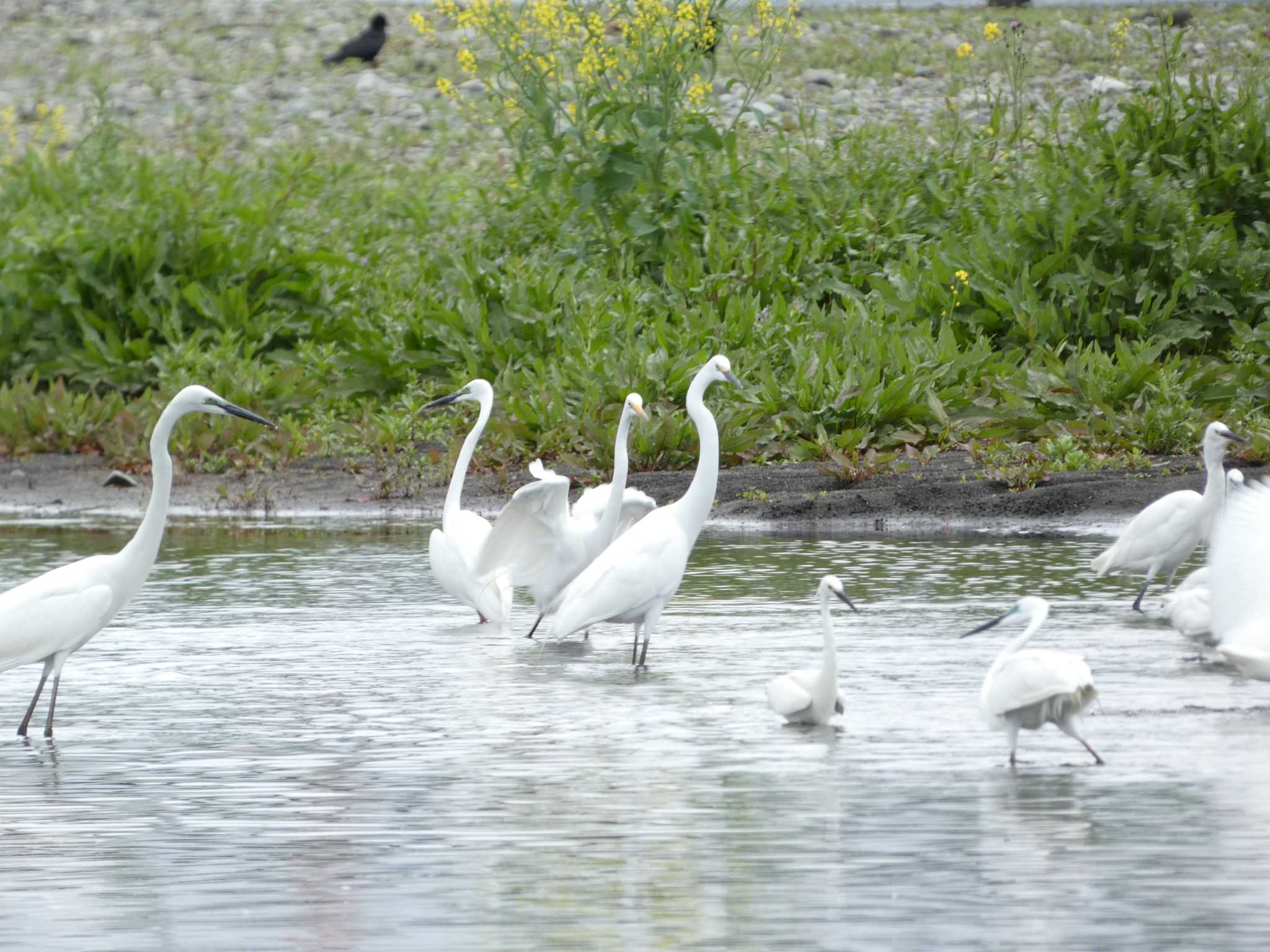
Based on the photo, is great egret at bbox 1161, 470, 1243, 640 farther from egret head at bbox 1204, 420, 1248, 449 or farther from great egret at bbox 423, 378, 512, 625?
great egret at bbox 423, 378, 512, 625

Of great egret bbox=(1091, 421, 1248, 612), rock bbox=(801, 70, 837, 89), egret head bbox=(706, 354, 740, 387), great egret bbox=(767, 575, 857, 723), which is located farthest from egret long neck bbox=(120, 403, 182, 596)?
rock bbox=(801, 70, 837, 89)

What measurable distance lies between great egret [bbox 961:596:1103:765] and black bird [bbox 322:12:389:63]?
29639mm

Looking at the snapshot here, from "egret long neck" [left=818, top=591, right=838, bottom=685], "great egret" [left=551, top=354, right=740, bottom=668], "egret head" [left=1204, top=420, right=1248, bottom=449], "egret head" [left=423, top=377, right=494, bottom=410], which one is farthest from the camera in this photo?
"egret head" [left=423, top=377, right=494, bottom=410]

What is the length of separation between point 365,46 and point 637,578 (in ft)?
90.0

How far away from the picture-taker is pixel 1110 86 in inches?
1093

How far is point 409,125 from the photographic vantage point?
3192cm

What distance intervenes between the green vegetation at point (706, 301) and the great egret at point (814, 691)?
6.76 metres

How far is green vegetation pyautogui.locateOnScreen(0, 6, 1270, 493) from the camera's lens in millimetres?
15227

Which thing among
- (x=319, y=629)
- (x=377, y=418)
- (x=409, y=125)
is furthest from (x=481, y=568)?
(x=409, y=125)

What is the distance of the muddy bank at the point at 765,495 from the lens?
1377 centimetres

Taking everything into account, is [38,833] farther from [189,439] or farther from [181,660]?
[189,439]

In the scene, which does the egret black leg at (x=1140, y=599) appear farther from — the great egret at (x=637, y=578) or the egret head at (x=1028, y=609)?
the egret head at (x=1028, y=609)

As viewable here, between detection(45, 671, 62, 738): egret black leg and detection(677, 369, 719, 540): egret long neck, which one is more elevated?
detection(677, 369, 719, 540): egret long neck

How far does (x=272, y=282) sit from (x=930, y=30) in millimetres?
18172
